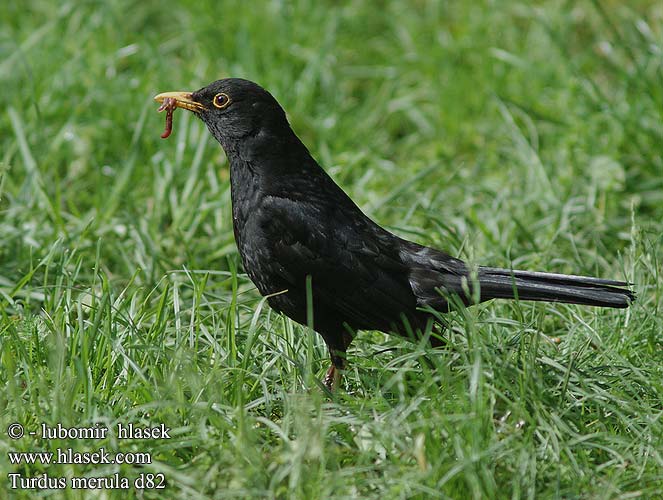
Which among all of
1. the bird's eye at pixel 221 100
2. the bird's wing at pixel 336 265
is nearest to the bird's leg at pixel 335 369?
the bird's wing at pixel 336 265

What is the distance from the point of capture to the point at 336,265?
3.81m

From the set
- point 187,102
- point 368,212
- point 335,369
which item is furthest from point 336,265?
point 368,212

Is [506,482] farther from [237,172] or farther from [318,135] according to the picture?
[318,135]

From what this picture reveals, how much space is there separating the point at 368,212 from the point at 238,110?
4.80ft

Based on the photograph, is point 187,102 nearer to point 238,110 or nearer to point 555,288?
point 238,110

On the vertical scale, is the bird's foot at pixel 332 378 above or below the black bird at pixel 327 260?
below

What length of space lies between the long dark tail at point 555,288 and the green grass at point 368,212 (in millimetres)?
124

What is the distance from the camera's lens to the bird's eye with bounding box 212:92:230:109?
13.4 ft

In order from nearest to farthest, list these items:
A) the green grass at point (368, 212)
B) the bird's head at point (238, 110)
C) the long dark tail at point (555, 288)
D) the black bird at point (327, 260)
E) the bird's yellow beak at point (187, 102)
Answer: the green grass at point (368, 212) → the long dark tail at point (555, 288) → the black bird at point (327, 260) → the bird's head at point (238, 110) → the bird's yellow beak at point (187, 102)

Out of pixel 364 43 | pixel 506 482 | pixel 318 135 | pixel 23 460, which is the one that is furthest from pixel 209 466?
pixel 364 43

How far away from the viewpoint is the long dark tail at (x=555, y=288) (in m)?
3.59

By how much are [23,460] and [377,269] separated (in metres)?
1.54

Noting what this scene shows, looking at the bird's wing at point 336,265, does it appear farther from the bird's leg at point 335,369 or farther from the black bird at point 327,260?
the bird's leg at point 335,369

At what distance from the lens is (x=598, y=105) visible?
18.8 feet
